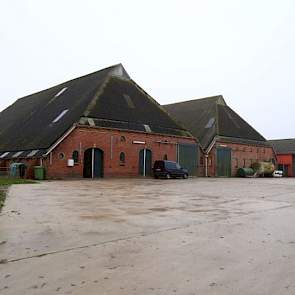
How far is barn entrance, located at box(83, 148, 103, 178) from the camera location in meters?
31.3

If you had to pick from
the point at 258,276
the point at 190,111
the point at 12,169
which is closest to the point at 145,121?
the point at 12,169

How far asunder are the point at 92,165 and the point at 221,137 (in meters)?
17.4

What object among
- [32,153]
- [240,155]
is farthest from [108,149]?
[240,155]

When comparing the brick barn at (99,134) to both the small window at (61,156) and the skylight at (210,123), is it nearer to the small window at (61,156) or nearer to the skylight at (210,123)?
the small window at (61,156)

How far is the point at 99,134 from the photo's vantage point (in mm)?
31406

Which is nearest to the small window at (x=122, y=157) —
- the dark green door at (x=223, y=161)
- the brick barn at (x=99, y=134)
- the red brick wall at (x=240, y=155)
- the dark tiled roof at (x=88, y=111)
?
the brick barn at (x=99, y=134)

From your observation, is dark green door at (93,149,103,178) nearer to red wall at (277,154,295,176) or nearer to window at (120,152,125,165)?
window at (120,152,125,165)

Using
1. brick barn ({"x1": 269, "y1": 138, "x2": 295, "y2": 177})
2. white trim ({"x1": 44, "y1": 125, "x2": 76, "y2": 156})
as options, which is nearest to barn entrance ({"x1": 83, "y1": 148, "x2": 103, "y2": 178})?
white trim ({"x1": 44, "y1": 125, "x2": 76, "y2": 156})

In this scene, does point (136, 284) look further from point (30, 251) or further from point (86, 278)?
point (30, 251)

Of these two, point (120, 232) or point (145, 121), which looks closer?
point (120, 232)

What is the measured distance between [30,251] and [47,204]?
6.33 m

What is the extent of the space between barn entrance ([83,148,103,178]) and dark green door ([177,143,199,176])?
9.16 meters

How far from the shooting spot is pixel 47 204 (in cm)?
1238

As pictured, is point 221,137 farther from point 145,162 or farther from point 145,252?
point 145,252
